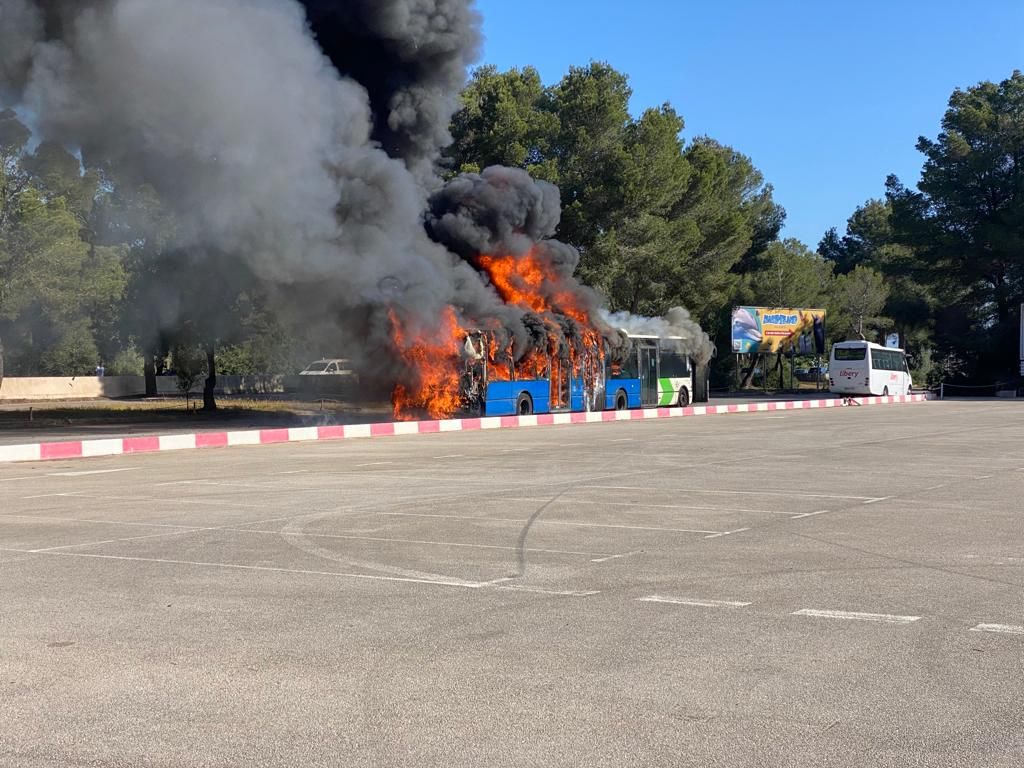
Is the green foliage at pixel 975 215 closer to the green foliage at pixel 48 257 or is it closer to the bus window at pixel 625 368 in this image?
the bus window at pixel 625 368

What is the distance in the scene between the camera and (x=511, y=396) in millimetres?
30688

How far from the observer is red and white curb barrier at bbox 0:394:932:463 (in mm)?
20016

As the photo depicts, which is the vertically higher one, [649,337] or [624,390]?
[649,337]

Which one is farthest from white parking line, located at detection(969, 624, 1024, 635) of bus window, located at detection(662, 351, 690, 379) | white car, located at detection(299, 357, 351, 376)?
bus window, located at detection(662, 351, 690, 379)

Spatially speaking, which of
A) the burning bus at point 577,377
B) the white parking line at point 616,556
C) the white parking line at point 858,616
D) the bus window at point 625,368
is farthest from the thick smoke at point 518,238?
the white parking line at point 858,616

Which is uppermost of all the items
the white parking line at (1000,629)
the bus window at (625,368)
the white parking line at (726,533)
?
the bus window at (625,368)

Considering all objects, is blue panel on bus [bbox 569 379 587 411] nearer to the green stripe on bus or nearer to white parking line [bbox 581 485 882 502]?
the green stripe on bus

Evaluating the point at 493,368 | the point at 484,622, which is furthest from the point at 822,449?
the point at 484,622

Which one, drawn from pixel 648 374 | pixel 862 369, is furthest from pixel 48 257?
pixel 862 369

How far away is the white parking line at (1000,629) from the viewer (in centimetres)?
616

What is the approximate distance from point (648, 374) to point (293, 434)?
16.9 m

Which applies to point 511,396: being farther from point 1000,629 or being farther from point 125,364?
point 125,364

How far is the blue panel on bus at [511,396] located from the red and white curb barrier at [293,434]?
0.71 metres

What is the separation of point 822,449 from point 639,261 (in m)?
29.2
